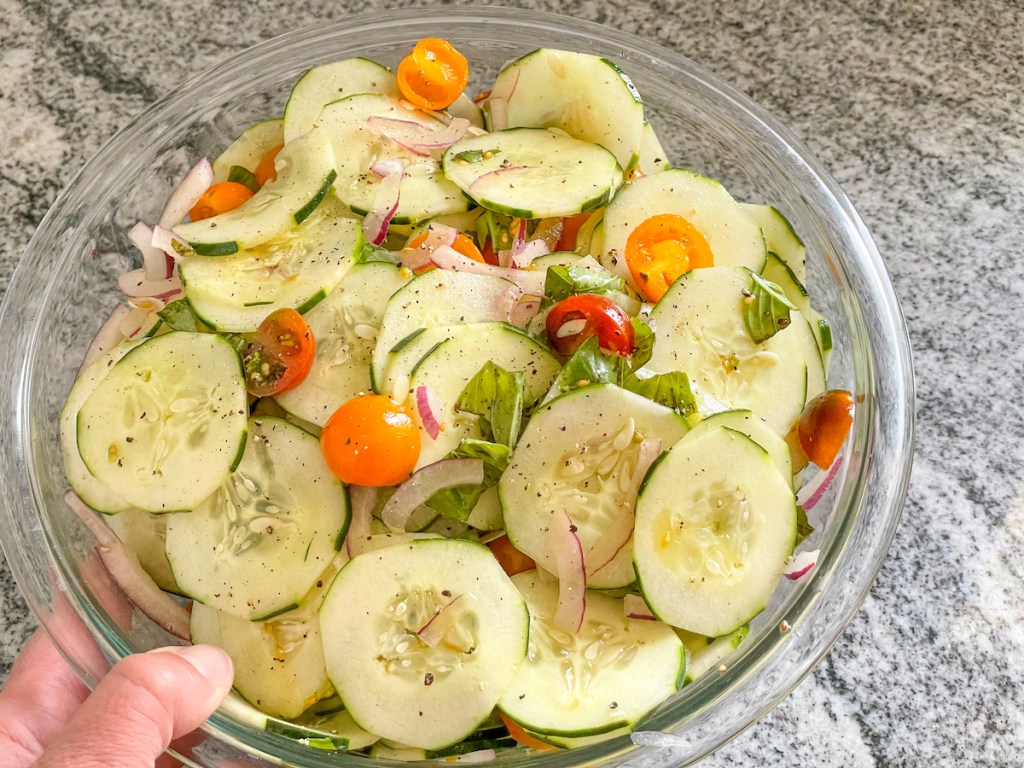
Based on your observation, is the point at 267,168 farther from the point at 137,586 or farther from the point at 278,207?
the point at 137,586

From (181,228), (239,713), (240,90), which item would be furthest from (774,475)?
(240,90)

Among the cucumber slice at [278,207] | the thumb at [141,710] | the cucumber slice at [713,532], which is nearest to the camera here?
the thumb at [141,710]

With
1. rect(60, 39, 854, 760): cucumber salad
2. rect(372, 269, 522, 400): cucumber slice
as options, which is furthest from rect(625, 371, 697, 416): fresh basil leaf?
rect(372, 269, 522, 400): cucumber slice

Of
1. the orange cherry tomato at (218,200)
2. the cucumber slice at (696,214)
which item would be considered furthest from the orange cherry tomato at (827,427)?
the orange cherry tomato at (218,200)

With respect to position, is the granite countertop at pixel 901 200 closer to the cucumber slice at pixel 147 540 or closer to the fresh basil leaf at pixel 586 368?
the cucumber slice at pixel 147 540

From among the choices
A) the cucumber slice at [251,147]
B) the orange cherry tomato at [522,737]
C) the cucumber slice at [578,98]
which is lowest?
the orange cherry tomato at [522,737]

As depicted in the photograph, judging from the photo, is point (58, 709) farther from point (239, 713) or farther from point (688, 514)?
point (688, 514)
